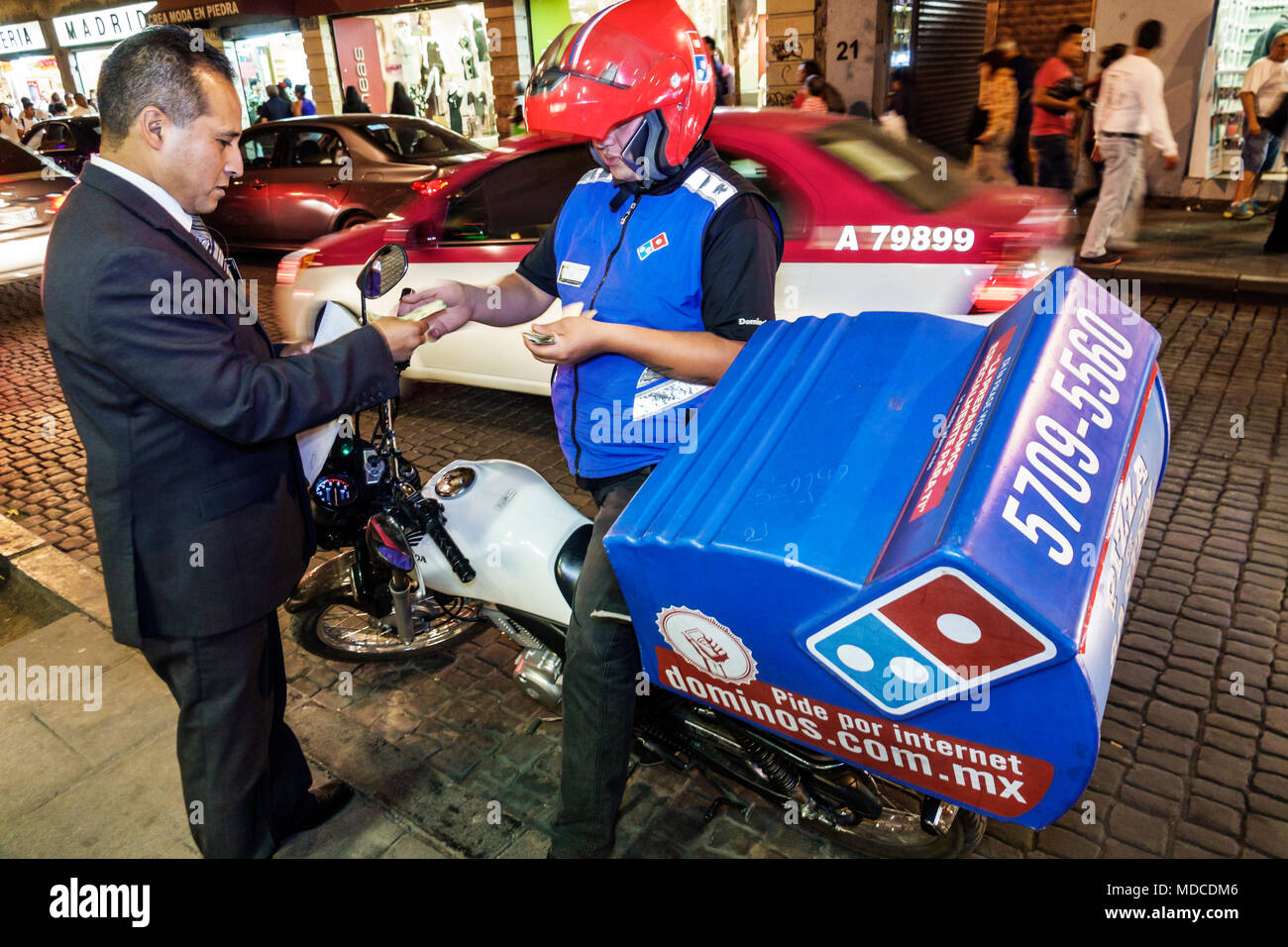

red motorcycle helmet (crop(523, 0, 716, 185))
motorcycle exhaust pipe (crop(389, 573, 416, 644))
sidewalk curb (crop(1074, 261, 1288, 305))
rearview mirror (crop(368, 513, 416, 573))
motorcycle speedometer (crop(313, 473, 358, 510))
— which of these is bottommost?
sidewalk curb (crop(1074, 261, 1288, 305))

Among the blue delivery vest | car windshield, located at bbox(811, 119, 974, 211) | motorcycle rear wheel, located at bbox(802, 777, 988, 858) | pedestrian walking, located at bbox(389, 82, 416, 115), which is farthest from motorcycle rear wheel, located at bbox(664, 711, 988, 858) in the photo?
pedestrian walking, located at bbox(389, 82, 416, 115)

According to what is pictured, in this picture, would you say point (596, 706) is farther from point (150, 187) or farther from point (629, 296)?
point (150, 187)

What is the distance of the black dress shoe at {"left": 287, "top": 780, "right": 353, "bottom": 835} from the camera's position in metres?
2.70

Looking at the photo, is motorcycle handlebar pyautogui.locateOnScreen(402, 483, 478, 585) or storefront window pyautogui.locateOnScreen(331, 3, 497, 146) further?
storefront window pyautogui.locateOnScreen(331, 3, 497, 146)

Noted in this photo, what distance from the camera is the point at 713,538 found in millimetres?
1562

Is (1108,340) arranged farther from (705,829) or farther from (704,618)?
(705,829)

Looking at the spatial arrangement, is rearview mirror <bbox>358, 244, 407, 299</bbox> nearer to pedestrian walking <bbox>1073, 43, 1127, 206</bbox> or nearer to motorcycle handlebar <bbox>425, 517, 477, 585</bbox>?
motorcycle handlebar <bbox>425, 517, 477, 585</bbox>

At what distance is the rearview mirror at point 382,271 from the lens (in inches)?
93.4

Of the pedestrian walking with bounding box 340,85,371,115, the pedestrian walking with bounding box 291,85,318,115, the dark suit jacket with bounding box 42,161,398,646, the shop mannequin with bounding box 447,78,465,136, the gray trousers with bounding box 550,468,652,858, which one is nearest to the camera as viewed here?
the dark suit jacket with bounding box 42,161,398,646

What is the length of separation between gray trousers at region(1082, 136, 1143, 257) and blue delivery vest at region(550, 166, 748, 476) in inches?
305

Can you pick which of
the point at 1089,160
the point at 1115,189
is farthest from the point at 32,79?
the point at 1115,189

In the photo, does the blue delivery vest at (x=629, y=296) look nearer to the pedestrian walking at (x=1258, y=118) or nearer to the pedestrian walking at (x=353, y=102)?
the pedestrian walking at (x=1258, y=118)
